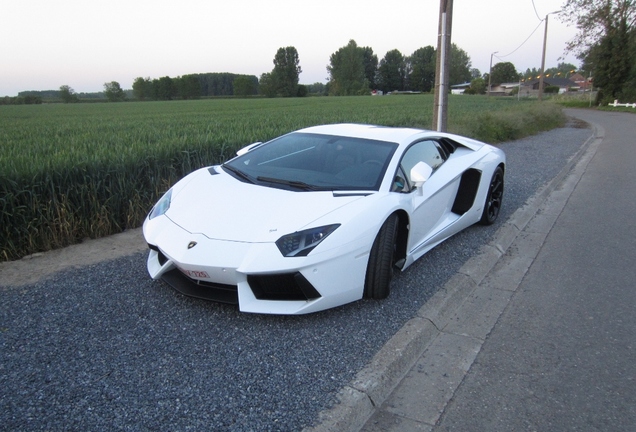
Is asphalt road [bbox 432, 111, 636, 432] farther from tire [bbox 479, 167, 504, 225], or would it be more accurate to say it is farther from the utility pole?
the utility pole

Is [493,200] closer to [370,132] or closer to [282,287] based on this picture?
[370,132]

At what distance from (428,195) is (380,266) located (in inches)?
44.7

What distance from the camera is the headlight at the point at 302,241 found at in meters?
3.15

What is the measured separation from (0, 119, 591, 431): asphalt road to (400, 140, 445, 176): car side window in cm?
102

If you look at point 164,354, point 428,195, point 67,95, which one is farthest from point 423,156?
point 67,95

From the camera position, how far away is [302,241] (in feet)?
10.5

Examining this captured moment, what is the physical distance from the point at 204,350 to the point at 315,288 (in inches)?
30.8

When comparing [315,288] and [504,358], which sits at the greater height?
[315,288]

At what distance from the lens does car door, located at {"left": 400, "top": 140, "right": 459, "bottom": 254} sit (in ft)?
13.7

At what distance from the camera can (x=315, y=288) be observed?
318 centimetres

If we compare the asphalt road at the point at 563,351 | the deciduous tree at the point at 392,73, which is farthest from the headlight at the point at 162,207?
the deciduous tree at the point at 392,73

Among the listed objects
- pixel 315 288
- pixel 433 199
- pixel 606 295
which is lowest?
pixel 606 295

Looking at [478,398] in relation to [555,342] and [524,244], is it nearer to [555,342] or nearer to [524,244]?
[555,342]

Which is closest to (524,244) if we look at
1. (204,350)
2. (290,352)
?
(290,352)
